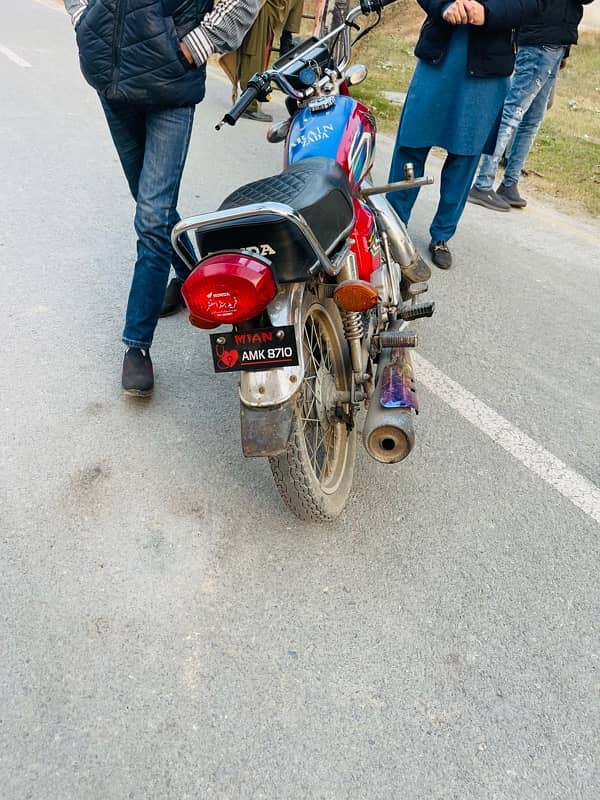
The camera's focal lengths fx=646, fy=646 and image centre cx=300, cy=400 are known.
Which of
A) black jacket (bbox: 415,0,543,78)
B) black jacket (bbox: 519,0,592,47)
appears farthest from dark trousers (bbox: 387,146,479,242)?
black jacket (bbox: 519,0,592,47)

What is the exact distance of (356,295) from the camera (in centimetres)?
207

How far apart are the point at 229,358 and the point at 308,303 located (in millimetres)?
359

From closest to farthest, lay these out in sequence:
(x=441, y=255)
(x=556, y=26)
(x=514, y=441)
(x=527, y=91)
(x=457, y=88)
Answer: (x=514, y=441)
(x=457, y=88)
(x=441, y=255)
(x=556, y=26)
(x=527, y=91)

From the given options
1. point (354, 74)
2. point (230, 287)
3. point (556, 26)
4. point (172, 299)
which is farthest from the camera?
point (556, 26)

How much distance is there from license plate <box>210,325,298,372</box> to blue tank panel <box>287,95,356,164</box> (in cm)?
97

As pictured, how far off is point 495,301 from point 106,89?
2540mm

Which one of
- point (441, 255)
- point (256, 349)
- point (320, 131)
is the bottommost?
point (441, 255)

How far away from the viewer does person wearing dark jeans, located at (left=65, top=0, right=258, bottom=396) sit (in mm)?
2338

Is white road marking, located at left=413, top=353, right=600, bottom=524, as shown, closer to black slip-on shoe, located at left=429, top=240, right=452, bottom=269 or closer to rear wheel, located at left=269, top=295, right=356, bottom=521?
rear wheel, located at left=269, top=295, right=356, bottom=521

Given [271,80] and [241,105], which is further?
[271,80]

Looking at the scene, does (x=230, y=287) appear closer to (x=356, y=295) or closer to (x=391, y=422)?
(x=356, y=295)

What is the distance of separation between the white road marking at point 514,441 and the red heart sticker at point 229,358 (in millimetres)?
1406

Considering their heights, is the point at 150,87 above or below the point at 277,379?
above

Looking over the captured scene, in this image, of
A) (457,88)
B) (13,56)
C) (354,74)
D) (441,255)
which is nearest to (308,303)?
(354,74)
